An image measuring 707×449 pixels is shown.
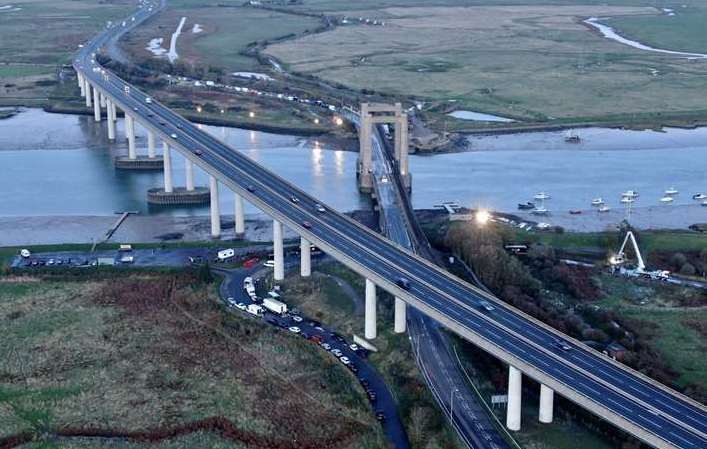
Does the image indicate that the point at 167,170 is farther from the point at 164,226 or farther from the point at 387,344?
the point at 387,344

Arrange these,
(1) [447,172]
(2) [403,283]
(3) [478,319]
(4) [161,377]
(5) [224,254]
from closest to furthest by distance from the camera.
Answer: (3) [478,319]
(4) [161,377]
(2) [403,283]
(5) [224,254]
(1) [447,172]

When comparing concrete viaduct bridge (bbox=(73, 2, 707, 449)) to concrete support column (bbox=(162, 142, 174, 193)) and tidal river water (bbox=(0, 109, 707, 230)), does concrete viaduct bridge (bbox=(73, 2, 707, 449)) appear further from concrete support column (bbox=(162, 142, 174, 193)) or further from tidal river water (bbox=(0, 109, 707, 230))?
tidal river water (bbox=(0, 109, 707, 230))

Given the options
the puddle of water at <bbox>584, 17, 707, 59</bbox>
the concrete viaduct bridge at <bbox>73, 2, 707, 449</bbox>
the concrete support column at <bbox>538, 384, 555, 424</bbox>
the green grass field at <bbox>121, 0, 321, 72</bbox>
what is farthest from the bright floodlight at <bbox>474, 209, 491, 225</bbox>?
the puddle of water at <bbox>584, 17, 707, 59</bbox>

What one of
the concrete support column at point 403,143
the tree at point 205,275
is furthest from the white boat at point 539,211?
the tree at point 205,275

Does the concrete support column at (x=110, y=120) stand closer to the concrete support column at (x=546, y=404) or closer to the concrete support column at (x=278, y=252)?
the concrete support column at (x=278, y=252)

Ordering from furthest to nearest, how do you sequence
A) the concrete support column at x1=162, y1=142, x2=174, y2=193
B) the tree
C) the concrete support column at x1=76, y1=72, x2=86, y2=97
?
the concrete support column at x1=76, y1=72, x2=86, y2=97, the concrete support column at x1=162, y1=142, x2=174, y2=193, the tree

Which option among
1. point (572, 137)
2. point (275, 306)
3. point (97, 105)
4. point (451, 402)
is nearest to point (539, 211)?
point (572, 137)

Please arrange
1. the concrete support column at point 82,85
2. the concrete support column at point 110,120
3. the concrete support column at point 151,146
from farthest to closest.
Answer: the concrete support column at point 82,85, the concrete support column at point 110,120, the concrete support column at point 151,146
